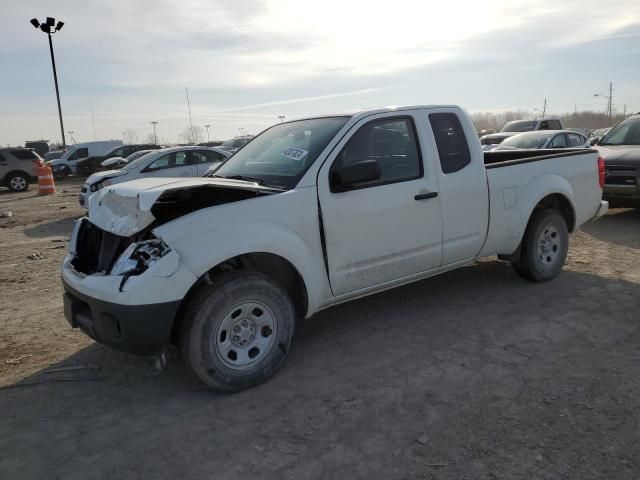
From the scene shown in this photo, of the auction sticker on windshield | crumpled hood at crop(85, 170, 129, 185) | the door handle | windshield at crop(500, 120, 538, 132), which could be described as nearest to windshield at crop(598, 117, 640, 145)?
the door handle

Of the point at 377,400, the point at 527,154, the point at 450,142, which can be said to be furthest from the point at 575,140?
the point at 377,400

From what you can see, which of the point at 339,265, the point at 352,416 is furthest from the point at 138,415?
the point at 339,265

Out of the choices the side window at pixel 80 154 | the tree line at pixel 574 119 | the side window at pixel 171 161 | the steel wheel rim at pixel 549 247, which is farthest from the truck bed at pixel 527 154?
the tree line at pixel 574 119

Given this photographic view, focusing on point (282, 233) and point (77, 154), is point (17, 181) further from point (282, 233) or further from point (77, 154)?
point (282, 233)

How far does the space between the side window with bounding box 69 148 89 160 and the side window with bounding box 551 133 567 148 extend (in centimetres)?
2556

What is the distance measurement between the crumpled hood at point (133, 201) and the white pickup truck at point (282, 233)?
0.05ft

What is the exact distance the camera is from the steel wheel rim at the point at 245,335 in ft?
11.3

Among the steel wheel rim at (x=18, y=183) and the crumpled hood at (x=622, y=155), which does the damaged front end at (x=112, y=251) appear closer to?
the crumpled hood at (x=622, y=155)

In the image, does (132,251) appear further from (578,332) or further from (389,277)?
(578,332)

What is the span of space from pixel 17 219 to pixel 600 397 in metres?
13.2

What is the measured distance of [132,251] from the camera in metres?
3.33

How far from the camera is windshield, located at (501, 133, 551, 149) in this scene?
1225cm

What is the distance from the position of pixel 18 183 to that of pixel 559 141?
64.6 feet

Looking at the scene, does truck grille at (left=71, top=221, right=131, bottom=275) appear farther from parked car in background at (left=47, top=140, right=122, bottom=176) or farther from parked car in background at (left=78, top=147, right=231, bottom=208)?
parked car in background at (left=47, top=140, right=122, bottom=176)
